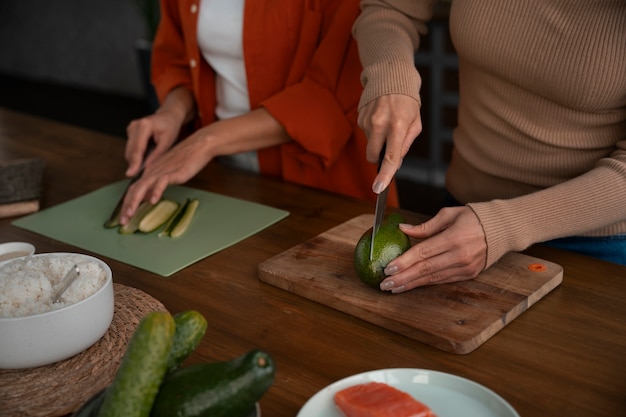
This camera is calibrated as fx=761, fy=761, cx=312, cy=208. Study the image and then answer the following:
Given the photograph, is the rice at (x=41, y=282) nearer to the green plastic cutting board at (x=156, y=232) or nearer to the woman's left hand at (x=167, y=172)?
the green plastic cutting board at (x=156, y=232)

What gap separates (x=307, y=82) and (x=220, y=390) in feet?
4.21

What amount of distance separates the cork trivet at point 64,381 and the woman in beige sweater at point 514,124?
464mm

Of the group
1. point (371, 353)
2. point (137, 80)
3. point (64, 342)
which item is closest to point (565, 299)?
point (371, 353)

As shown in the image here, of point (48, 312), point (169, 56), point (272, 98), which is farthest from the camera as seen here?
point (169, 56)

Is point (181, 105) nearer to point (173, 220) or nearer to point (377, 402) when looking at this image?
point (173, 220)

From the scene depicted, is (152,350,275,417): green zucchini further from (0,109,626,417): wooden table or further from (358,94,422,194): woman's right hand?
(358,94,422,194): woman's right hand

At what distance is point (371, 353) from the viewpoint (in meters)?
1.18

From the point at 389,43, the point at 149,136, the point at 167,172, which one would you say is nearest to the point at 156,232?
the point at 167,172

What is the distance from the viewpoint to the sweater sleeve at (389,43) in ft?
5.21

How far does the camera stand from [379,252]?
51.9 inches

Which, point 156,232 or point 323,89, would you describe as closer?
point 156,232

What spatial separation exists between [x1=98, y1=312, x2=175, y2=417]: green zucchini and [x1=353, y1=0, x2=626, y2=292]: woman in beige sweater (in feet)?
1.84

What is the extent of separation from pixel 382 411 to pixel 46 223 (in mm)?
1106

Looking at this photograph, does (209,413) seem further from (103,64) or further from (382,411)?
(103,64)
